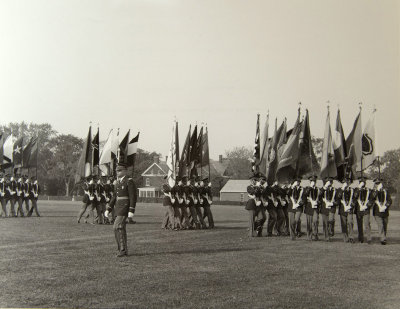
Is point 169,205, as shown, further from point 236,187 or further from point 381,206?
point 236,187

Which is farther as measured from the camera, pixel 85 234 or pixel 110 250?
pixel 85 234

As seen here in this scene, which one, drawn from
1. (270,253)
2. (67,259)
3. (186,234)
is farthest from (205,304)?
(186,234)

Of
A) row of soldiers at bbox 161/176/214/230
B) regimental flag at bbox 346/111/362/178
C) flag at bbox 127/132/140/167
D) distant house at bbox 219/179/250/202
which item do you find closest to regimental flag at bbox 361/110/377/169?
regimental flag at bbox 346/111/362/178

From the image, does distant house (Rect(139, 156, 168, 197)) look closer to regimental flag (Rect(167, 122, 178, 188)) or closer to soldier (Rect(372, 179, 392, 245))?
regimental flag (Rect(167, 122, 178, 188))

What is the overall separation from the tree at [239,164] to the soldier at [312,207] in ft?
298

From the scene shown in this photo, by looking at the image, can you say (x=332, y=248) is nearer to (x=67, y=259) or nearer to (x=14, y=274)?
(x=67, y=259)

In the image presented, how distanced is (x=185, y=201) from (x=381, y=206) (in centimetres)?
832

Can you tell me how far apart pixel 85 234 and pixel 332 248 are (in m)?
9.21

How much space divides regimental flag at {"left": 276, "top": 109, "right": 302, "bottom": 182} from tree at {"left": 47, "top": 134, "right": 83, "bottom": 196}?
80.4 metres

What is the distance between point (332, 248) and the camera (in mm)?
15555

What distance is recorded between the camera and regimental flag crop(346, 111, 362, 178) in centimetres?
1831

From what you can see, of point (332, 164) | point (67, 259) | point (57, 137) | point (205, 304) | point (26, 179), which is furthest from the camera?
point (57, 137)

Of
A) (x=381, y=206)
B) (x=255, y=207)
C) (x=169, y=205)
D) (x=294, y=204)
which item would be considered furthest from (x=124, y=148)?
(x=381, y=206)

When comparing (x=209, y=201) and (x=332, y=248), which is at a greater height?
(x=209, y=201)
